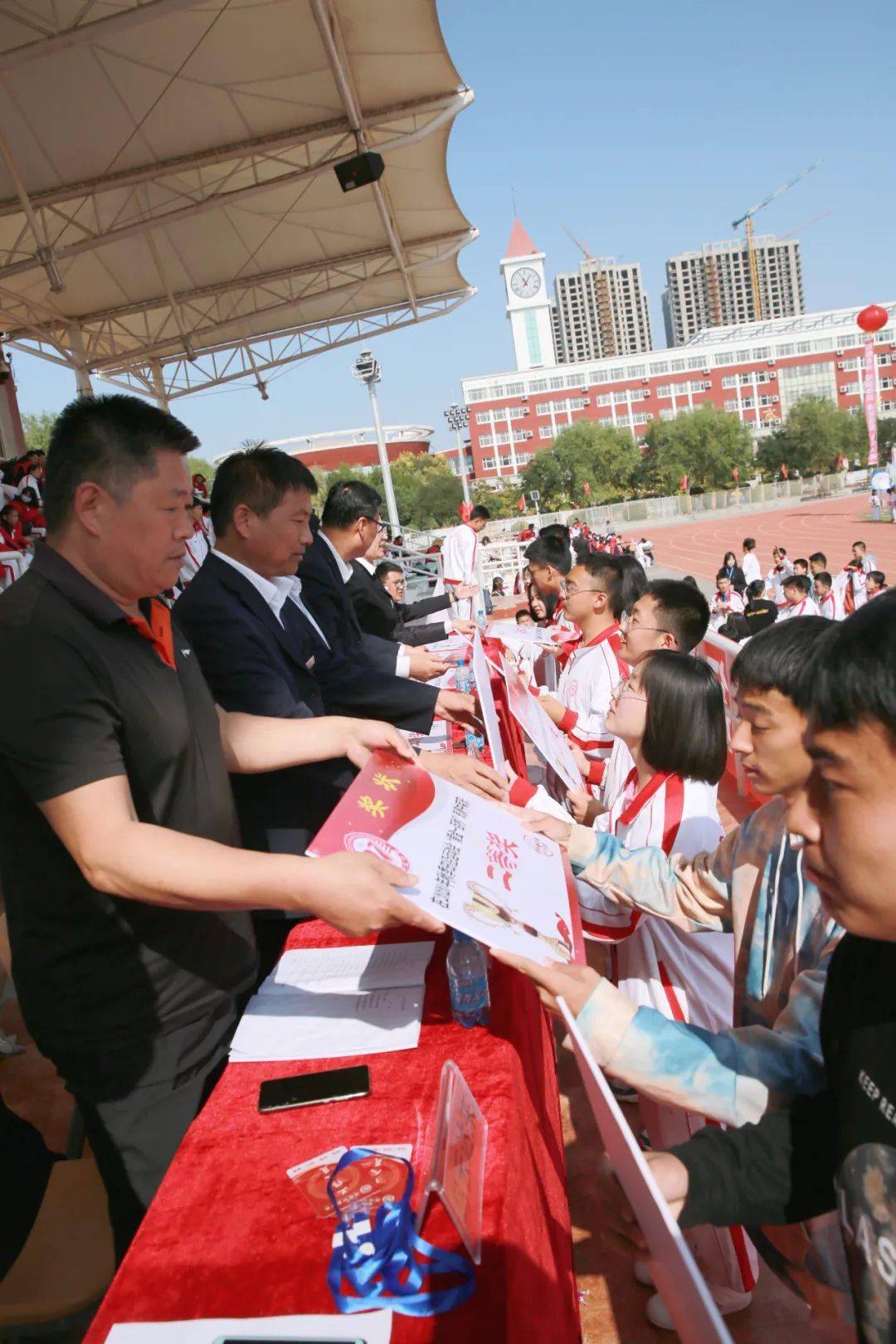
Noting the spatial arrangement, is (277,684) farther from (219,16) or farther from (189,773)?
(219,16)

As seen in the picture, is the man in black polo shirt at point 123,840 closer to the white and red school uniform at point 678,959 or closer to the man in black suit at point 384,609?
the white and red school uniform at point 678,959

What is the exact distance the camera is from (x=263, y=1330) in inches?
41.6

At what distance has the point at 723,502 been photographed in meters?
56.8

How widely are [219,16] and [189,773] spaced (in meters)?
7.01

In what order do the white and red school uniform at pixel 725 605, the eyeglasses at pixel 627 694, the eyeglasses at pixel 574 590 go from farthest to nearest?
the white and red school uniform at pixel 725 605 < the eyeglasses at pixel 574 590 < the eyeglasses at pixel 627 694

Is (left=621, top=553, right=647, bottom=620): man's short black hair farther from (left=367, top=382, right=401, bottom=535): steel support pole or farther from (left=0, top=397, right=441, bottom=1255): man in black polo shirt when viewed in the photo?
(left=367, top=382, right=401, bottom=535): steel support pole

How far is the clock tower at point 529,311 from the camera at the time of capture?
350 feet

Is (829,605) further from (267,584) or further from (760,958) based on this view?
(760,958)

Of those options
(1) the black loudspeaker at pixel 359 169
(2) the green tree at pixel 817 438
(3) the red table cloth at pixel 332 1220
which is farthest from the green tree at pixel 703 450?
(3) the red table cloth at pixel 332 1220

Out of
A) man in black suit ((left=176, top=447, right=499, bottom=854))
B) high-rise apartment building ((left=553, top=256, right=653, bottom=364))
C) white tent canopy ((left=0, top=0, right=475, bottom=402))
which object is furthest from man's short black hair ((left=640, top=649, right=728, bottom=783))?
high-rise apartment building ((left=553, top=256, right=653, bottom=364))

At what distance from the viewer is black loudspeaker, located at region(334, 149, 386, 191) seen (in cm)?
791

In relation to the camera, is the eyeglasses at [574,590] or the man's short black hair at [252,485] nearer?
the man's short black hair at [252,485]

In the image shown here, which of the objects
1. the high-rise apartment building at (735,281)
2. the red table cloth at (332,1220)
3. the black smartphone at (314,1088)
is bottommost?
the red table cloth at (332,1220)

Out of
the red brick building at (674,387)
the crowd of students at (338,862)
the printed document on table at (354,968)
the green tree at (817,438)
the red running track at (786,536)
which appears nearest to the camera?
the crowd of students at (338,862)
